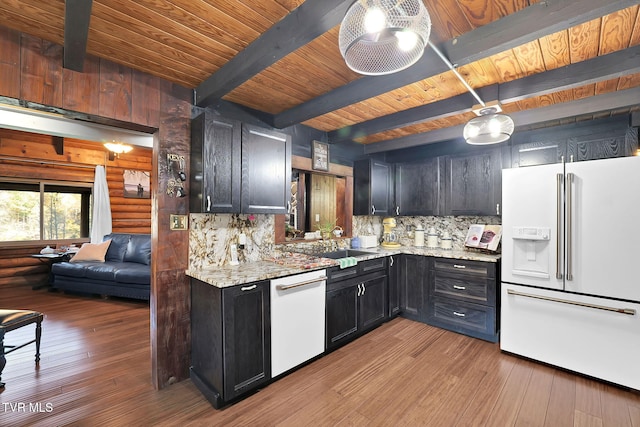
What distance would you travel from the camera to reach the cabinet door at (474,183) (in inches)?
133

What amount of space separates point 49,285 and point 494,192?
7.81 meters

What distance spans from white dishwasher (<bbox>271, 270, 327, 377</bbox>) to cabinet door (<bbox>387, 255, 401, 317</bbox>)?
4.12 ft

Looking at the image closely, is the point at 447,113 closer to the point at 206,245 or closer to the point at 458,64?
the point at 458,64

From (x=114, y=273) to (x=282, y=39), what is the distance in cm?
473

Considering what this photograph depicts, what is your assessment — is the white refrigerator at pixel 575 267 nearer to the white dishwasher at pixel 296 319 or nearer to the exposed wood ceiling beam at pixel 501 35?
the exposed wood ceiling beam at pixel 501 35

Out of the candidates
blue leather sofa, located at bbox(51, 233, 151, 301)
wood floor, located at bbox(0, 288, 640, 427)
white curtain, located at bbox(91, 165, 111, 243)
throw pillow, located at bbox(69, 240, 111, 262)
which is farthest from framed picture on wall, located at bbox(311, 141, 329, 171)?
white curtain, located at bbox(91, 165, 111, 243)

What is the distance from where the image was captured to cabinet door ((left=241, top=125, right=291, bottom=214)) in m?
2.49

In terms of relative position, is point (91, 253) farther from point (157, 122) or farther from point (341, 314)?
→ point (341, 314)

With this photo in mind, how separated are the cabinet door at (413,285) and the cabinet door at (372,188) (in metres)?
0.82

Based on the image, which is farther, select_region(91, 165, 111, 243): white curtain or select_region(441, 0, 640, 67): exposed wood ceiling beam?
select_region(91, 165, 111, 243): white curtain

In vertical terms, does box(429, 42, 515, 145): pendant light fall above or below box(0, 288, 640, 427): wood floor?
above

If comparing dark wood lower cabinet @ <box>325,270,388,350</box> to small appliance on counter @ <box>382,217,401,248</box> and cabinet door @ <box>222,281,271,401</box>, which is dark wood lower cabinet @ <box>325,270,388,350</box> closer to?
cabinet door @ <box>222,281,271,401</box>

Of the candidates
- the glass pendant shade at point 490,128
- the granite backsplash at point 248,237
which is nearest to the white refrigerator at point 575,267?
the glass pendant shade at point 490,128

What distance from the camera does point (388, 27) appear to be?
35.1 inches
